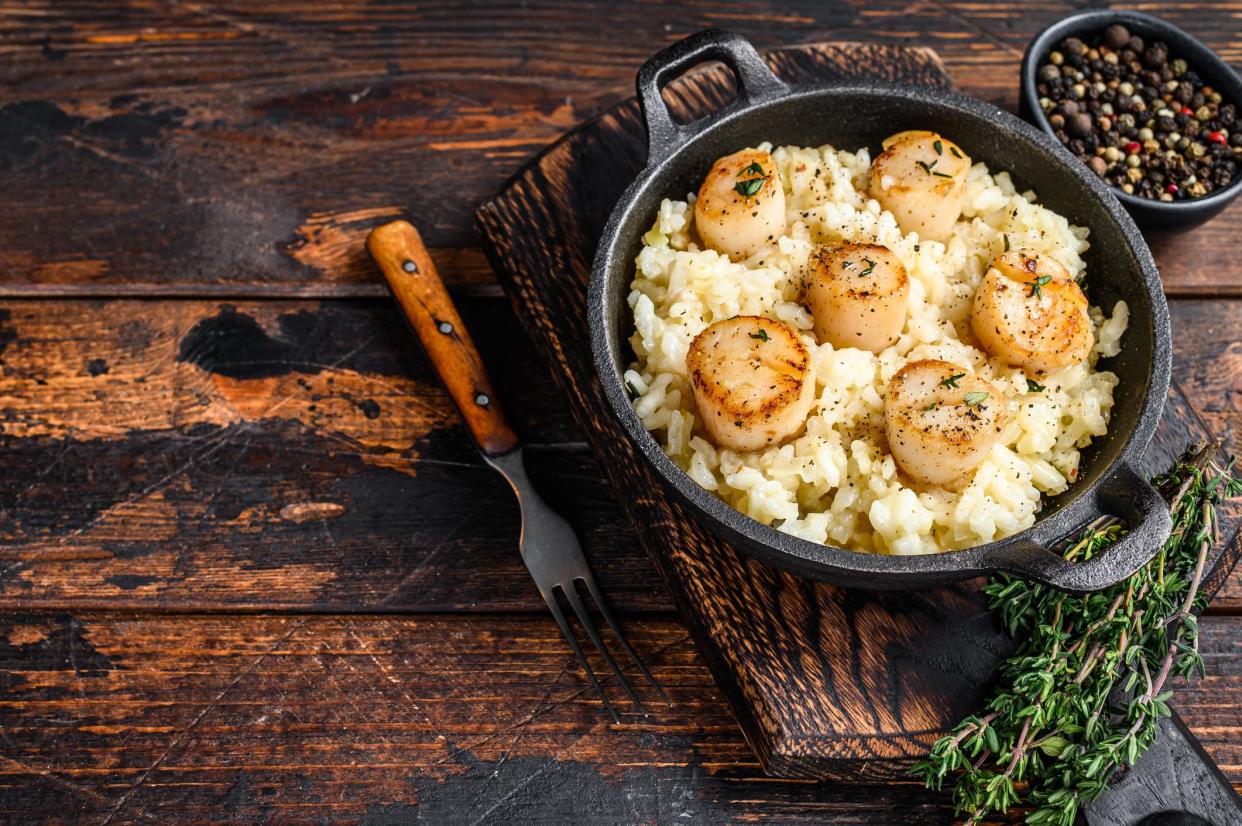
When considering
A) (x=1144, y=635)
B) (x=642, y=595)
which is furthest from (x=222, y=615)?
(x=1144, y=635)

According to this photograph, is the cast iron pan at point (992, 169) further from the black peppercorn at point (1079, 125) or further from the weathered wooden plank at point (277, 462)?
the weathered wooden plank at point (277, 462)

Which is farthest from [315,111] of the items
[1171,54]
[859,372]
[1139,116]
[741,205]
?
[1171,54]

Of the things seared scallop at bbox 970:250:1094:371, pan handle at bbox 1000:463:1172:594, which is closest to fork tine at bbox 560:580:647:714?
pan handle at bbox 1000:463:1172:594

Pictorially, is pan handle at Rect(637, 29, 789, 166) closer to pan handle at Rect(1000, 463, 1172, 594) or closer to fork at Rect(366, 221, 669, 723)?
fork at Rect(366, 221, 669, 723)

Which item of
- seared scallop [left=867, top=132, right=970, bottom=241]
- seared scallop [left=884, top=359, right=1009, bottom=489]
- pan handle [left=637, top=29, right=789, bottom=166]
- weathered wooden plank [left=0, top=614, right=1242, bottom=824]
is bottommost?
weathered wooden plank [left=0, top=614, right=1242, bottom=824]

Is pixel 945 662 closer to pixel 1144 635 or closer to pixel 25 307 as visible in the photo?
pixel 1144 635

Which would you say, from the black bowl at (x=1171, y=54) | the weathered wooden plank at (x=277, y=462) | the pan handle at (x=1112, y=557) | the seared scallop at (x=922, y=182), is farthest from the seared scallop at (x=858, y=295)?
the black bowl at (x=1171, y=54)
